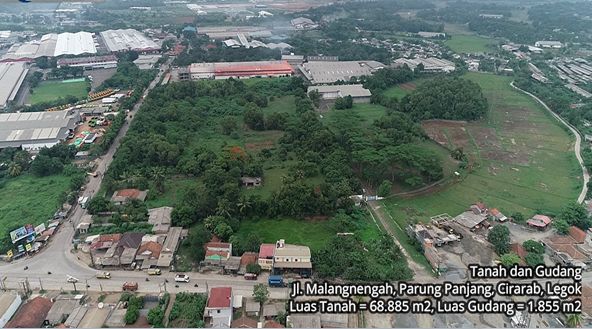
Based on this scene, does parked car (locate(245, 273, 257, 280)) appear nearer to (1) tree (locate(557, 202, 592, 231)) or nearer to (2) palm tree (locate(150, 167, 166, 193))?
(2) palm tree (locate(150, 167, 166, 193))

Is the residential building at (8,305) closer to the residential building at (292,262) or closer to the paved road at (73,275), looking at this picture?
the paved road at (73,275)

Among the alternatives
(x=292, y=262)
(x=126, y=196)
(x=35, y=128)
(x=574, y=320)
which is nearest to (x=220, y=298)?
(x=292, y=262)

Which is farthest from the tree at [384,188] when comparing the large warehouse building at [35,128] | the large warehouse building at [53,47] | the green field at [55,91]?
the large warehouse building at [53,47]

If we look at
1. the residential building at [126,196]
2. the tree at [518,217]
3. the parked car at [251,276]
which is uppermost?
the tree at [518,217]

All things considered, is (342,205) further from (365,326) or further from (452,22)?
(452,22)

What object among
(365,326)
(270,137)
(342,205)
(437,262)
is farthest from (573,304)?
(270,137)

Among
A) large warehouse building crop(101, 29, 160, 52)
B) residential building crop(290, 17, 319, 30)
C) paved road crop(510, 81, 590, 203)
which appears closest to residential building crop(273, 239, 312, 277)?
paved road crop(510, 81, 590, 203)

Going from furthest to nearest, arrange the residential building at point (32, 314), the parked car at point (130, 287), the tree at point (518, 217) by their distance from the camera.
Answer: the tree at point (518, 217), the parked car at point (130, 287), the residential building at point (32, 314)
